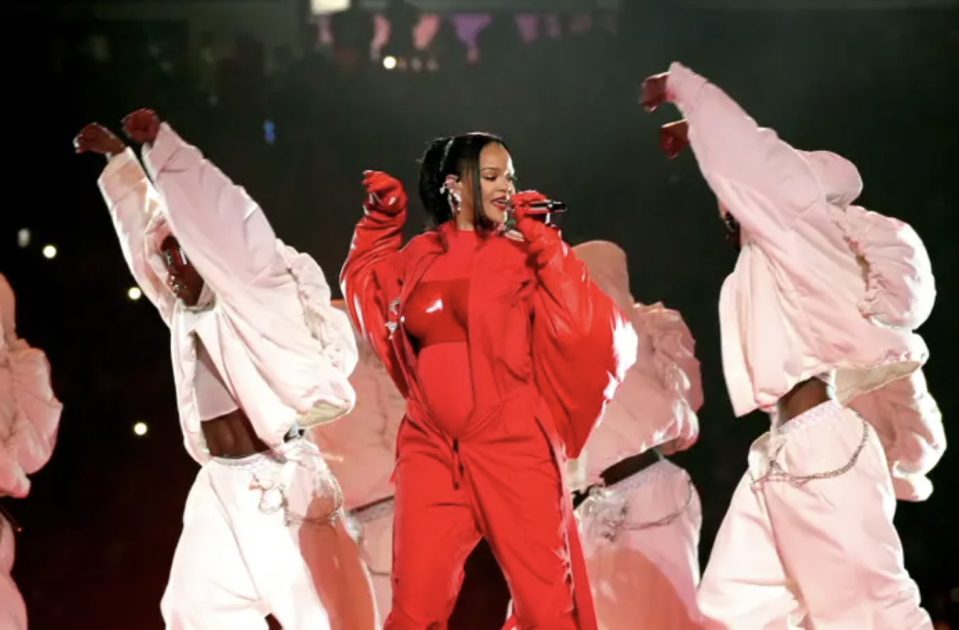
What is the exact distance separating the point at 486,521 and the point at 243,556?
37.8 inches

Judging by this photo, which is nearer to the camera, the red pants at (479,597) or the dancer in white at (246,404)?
the dancer in white at (246,404)

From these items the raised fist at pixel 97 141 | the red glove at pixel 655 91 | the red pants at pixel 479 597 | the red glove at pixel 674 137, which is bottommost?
the red pants at pixel 479 597

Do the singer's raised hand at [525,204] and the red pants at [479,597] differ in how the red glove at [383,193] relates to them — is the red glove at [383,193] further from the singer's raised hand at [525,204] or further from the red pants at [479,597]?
the red pants at [479,597]

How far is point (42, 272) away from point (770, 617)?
353 cm

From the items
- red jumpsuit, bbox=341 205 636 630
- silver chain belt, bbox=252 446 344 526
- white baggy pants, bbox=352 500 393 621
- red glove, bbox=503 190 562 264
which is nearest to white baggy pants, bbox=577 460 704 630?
white baggy pants, bbox=352 500 393 621

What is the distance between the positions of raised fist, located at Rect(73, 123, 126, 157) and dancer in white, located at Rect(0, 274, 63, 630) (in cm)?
88

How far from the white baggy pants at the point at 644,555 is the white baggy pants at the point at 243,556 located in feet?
3.54

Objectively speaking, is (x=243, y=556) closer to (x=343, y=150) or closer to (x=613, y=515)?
(x=613, y=515)

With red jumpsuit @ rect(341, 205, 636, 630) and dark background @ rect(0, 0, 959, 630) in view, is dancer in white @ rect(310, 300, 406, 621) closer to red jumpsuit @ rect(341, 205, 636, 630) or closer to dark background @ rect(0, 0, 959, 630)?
dark background @ rect(0, 0, 959, 630)

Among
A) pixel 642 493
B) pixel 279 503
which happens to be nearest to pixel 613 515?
pixel 642 493

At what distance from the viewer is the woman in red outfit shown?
2.71 metres

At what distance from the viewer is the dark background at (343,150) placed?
5117mm

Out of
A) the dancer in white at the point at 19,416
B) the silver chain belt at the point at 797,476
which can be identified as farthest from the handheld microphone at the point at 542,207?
the dancer in white at the point at 19,416

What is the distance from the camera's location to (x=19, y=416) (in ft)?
13.9
